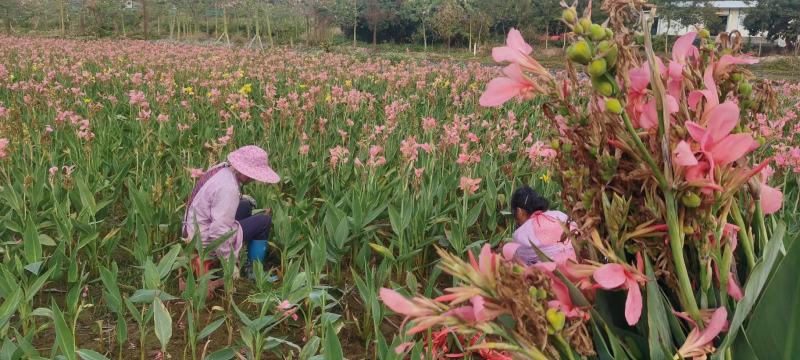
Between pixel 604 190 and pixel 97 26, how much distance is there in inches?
1440

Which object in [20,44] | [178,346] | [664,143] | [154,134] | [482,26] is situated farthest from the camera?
[482,26]

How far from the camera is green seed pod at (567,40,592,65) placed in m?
0.61

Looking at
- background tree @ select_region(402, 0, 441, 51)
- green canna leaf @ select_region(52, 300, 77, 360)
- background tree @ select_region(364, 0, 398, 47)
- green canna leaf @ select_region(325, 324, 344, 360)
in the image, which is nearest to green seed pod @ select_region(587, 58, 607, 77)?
green canna leaf @ select_region(325, 324, 344, 360)

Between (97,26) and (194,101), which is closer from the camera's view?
(194,101)

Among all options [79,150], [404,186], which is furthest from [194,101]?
[404,186]

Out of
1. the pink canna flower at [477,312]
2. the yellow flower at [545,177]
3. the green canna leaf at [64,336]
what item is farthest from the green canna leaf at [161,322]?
the yellow flower at [545,177]

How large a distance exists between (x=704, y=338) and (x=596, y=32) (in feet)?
1.15

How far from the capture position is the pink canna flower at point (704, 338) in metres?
0.68

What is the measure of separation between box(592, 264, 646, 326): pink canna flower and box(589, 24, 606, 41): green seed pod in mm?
242

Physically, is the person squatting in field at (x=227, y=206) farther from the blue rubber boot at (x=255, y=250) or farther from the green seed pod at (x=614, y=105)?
the green seed pod at (x=614, y=105)

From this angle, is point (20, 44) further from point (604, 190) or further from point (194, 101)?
point (604, 190)

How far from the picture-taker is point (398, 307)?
0.66 meters

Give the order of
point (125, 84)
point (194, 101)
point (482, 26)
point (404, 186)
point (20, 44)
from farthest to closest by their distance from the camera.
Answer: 1. point (482, 26)
2. point (20, 44)
3. point (125, 84)
4. point (194, 101)
5. point (404, 186)

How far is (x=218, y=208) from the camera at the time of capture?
2930 mm
